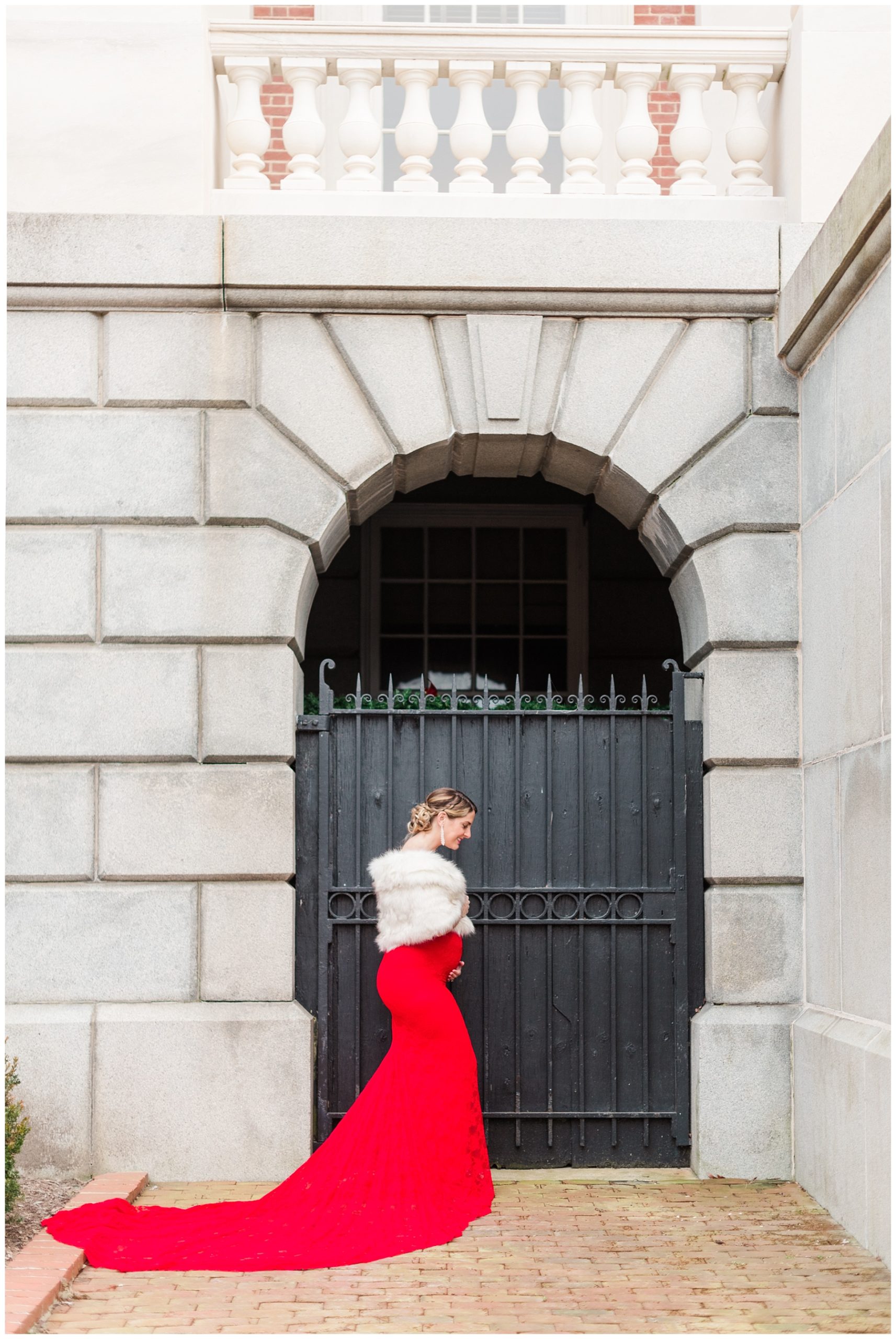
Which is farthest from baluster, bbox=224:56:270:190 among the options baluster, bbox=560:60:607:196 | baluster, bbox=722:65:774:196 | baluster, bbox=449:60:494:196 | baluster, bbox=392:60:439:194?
baluster, bbox=722:65:774:196

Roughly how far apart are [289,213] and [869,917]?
181 inches

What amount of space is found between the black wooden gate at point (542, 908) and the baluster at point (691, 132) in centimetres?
264

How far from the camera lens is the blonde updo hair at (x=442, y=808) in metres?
6.26

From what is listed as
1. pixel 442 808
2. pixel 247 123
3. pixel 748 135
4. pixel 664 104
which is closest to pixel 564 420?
pixel 748 135

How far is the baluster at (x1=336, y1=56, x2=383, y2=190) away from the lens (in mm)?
7164

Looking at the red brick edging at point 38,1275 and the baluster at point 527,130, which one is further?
the baluster at point 527,130

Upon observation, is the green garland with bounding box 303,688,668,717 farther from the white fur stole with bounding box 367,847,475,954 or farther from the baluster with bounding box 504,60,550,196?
the baluster with bounding box 504,60,550,196

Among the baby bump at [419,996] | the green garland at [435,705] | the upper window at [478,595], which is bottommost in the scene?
the baby bump at [419,996]

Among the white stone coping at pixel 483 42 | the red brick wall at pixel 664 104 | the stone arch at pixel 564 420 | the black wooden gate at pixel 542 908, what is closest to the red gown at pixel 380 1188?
the black wooden gate at pixel 542 908

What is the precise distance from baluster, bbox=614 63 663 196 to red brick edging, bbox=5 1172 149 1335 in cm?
570

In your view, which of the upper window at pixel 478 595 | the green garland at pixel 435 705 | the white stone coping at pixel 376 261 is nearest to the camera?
the white stone coping at pixel 376 261

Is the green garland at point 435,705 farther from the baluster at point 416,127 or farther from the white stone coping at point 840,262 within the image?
the baluster at point 416,127

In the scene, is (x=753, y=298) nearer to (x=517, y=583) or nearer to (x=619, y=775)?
(x=619, y=775)

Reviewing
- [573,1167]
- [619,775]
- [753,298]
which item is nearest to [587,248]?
[753,298]
